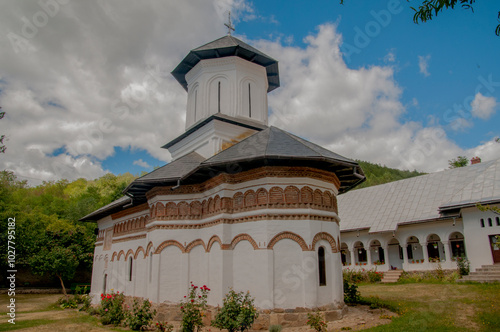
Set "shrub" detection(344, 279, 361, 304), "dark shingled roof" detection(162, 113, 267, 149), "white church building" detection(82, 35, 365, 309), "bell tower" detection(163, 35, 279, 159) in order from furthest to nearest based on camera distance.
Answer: "bell tower" detection(163, 35, 279, 159)
"dark shingled roof" detection(162, 113, 267, 149)
"shrub" detection(344, 279, 361, 304)
"white church building" detection(82, 35, 365, 309)

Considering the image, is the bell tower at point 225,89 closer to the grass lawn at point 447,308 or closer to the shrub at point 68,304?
the grass lawn at point 447,308

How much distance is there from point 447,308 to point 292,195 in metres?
5.80

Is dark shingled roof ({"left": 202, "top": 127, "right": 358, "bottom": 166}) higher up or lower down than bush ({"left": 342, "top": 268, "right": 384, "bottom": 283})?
higher up

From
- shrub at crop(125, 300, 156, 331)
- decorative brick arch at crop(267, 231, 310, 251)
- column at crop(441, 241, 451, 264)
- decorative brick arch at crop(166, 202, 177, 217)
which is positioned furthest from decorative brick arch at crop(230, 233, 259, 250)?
column at crop(441, 241, 451, 264)

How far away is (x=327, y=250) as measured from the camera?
9.45 metres

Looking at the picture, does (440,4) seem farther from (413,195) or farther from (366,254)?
(366,254)

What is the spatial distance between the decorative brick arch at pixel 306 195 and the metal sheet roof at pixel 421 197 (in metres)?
10.6

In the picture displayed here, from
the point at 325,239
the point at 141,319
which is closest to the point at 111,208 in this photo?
the point at 141,319

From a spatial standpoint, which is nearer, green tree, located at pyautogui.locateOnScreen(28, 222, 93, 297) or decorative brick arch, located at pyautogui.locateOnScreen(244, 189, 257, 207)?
decorative brick arch, located at pyautogui.locateOnScreen(244, 189, 257, 207)

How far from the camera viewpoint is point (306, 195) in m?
9.33

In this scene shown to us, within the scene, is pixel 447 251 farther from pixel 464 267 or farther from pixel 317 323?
pixel 317 323

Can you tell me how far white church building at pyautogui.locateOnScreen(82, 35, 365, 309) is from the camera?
8.90 m

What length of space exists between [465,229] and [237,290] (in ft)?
42.6

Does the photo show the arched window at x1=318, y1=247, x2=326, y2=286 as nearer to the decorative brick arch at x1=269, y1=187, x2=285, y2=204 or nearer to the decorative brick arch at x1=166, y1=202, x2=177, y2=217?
the decorative brick arch at x1=269, y1=187, x2=285, y2=204
